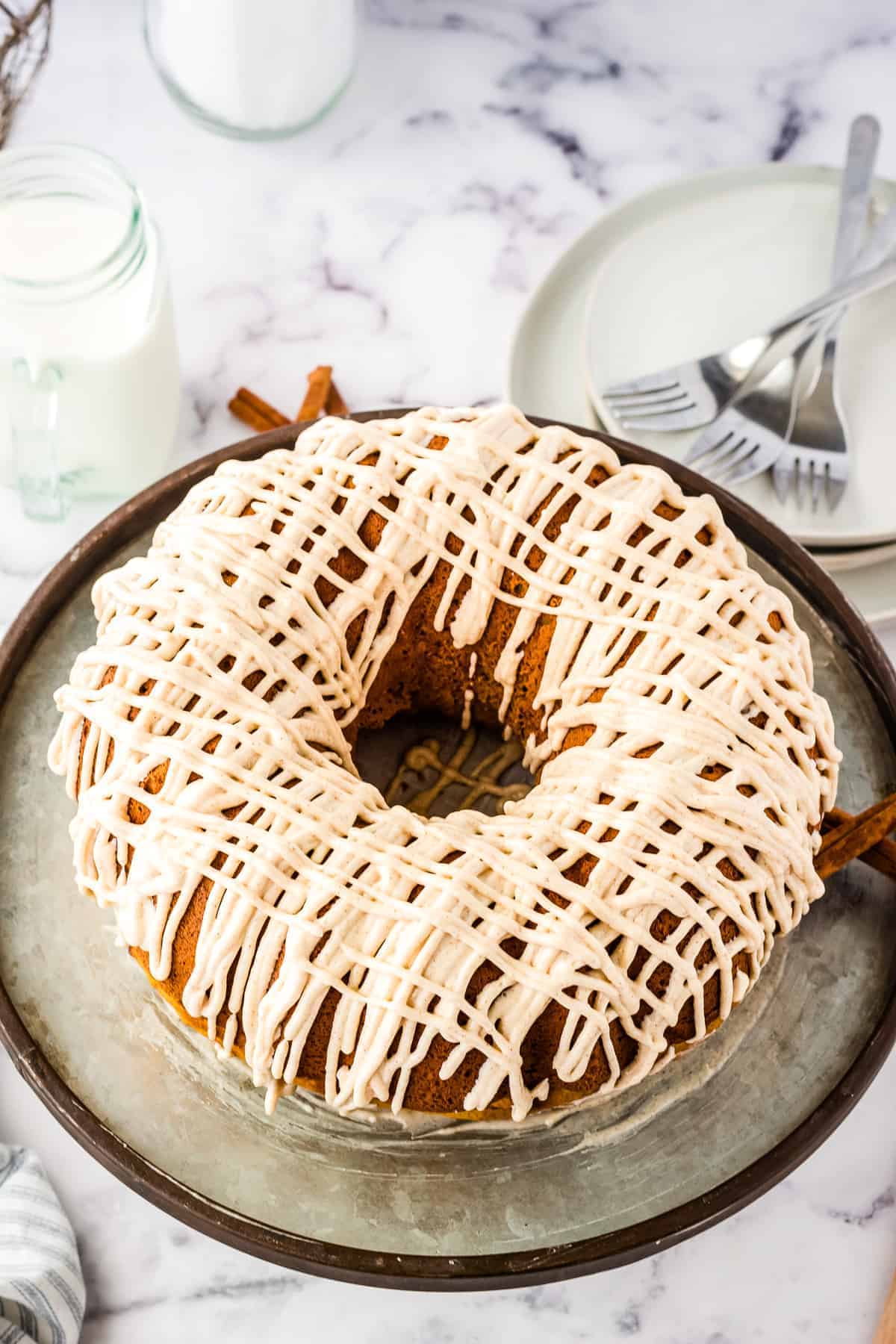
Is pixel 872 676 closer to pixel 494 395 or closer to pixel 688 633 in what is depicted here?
pixel 688 633

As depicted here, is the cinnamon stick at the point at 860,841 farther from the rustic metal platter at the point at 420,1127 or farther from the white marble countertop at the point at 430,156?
the white marble countertop at the point at 430,156

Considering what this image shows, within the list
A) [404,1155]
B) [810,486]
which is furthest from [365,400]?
[404,1155]

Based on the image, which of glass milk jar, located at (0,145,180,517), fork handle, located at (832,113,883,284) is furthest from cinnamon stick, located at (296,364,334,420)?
fork handle, located at (832,113,883,284)

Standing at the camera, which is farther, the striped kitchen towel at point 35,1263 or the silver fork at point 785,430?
the silver fork at point 785,430

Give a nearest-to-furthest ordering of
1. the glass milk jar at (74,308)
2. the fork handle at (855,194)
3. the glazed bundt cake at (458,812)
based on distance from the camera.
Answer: the glazed bundt cake at (458,812) → the glass milk jar at (74,308) → the fork handle at (855,194)

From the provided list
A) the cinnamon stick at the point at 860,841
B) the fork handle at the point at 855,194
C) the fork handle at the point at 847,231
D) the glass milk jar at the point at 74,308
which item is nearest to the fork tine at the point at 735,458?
the fork handle at the point at 847,231

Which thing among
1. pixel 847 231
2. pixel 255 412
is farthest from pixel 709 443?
pixel 255 412
